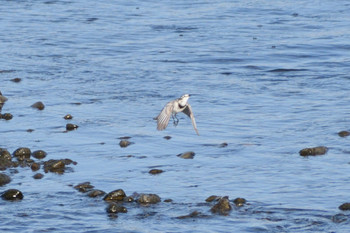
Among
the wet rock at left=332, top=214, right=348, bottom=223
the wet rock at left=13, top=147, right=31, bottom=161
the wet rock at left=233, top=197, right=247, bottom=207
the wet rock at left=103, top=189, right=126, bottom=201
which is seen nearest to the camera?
the wet rock at left=332, top=214, right=348, bottom=223

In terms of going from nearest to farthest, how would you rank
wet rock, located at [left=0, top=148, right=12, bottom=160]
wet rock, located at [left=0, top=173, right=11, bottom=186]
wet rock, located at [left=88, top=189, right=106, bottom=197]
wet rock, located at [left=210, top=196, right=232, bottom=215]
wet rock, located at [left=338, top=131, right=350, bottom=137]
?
wet rock, located at [left=210, top=196, right=232, bottom=215]
wet rock, located at [left=88, top=189, right=106, bottom=197]
wet rock, located at [left=0, top=173, right=11, bottom=186]
wet rock, located at [left=0, top=148, right=12, bottom=160]
wet rock, located at [left=338, top=131, right=350, bottom=137]

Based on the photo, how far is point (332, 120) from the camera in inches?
811

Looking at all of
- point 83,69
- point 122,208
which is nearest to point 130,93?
point 83,69

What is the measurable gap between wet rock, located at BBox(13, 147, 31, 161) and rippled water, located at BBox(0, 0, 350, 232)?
527 millimetres

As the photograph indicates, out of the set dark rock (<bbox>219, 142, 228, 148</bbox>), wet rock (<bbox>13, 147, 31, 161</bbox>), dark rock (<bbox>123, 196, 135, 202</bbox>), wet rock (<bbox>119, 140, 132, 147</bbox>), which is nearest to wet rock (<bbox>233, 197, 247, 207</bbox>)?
dark rock (<bbox>123, 196, 135, 202</bbox>)

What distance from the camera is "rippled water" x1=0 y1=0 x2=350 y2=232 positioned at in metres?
15.1

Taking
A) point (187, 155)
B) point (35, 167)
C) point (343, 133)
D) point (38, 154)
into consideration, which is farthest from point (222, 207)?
point (343, 133)

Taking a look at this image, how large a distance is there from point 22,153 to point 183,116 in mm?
5272

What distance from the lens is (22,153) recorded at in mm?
17578

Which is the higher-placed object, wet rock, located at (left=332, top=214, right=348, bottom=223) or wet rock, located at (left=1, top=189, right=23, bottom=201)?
wet rock, located at (left=1, top=189, right=23, bottom=201)

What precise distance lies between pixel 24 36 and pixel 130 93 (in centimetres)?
996

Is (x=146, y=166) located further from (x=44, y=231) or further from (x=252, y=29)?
(x=252, y=29)

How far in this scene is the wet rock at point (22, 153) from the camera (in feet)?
57.5

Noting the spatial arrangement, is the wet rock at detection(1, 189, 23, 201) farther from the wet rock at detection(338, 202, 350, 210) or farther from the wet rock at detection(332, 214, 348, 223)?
the wet rock at detection(338, 202, 350, 210)
